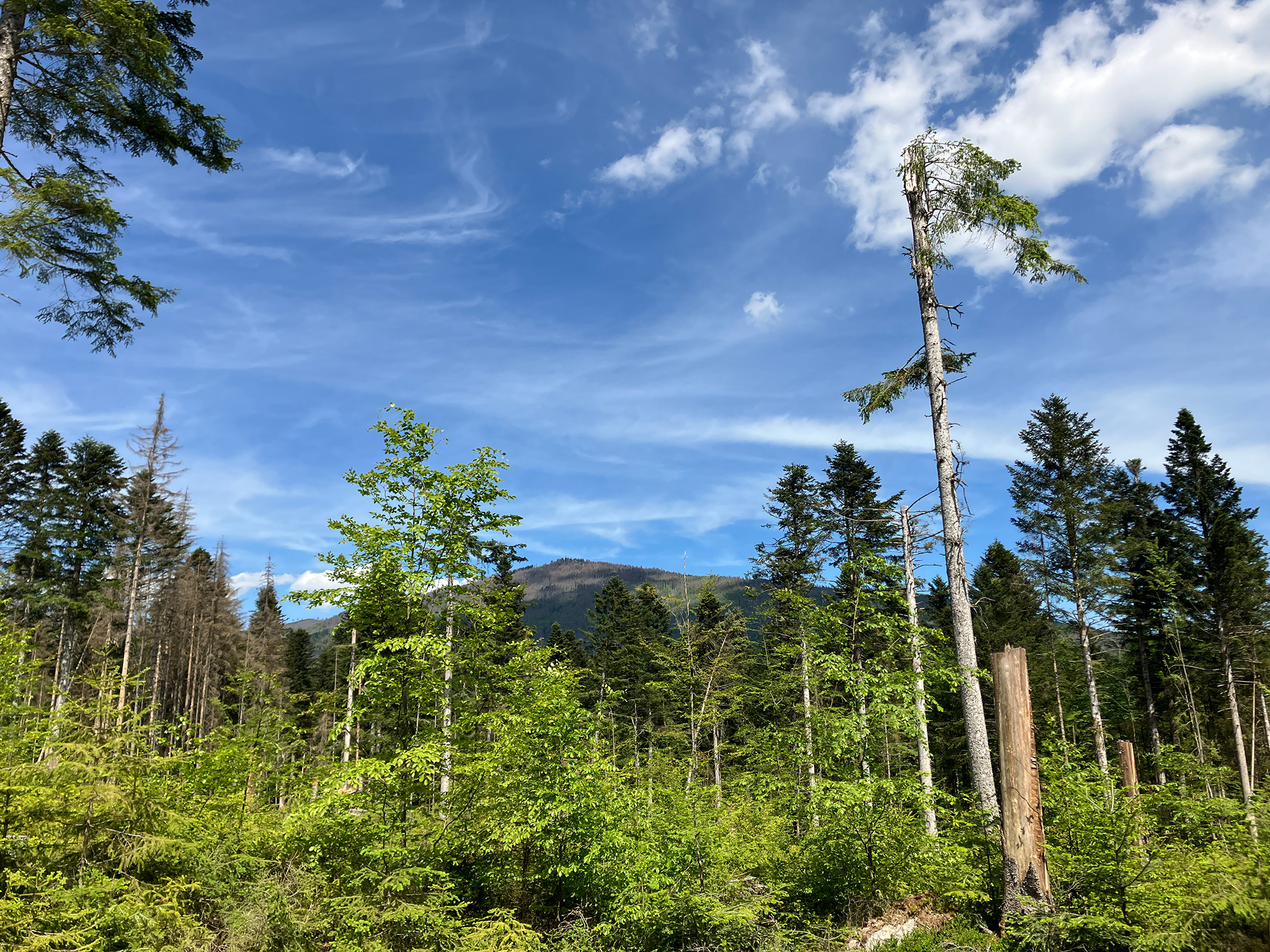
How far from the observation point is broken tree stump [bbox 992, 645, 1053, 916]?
7.91 metres

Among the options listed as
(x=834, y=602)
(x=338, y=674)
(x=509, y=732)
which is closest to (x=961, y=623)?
(x=834, y=602)

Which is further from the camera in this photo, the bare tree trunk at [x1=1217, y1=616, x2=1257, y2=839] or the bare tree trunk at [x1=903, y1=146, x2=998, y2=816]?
the bare tree trunk at [x1=1217, y1=616, x2=1257, y2=839]

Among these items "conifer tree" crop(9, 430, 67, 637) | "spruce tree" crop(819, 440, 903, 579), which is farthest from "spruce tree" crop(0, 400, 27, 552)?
"spruce tree" crop(819, 440, 903, 579)

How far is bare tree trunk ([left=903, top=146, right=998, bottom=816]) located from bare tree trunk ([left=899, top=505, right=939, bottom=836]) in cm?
71

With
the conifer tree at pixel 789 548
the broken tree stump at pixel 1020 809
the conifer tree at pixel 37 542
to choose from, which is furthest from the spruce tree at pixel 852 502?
the conifer tree at pixel 37 542

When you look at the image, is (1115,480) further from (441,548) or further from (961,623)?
(441,548)

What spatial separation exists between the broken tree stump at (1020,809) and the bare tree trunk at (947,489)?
110 centimetres

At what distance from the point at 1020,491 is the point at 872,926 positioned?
23.0m

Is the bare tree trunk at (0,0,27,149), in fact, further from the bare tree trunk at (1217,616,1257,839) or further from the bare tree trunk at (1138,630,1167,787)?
the bare tree trunk at (1138,630,1167,787)

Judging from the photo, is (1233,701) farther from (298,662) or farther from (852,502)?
(298,662)

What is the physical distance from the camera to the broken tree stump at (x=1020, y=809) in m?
7.91

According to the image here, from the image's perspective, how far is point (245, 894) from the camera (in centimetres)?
840

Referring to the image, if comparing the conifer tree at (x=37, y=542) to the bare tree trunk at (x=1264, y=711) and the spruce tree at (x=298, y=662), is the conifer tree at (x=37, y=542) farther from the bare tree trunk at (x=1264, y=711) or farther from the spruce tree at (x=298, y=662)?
the bare tree trunk at (x=1264, y=711)

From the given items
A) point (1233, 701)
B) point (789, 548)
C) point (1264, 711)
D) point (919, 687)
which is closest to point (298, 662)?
point (789, 548)
